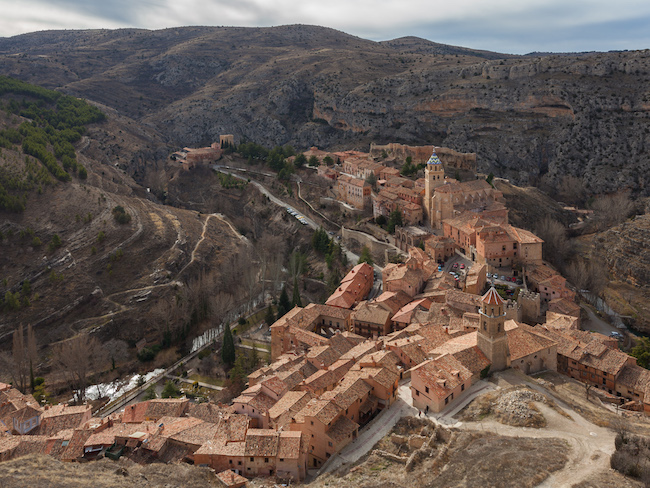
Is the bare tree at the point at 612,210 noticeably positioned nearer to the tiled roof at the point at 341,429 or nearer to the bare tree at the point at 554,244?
the bare tree at the point at 554,244

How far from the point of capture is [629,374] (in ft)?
111

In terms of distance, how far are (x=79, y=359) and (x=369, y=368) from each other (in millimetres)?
24184

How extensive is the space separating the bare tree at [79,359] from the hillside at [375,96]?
232 feet

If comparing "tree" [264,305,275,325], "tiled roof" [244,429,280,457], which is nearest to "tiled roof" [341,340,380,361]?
"tiled roof" [244,429,280,457]

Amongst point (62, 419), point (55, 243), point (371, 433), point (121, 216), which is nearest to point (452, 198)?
point (371, 433)

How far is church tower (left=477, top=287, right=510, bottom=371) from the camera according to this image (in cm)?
3025

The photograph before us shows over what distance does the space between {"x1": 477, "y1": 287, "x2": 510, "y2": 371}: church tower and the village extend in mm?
64

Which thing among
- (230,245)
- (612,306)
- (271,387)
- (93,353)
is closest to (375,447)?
(271,387)

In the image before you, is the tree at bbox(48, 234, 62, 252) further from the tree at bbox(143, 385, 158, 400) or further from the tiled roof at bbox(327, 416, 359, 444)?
the tiled roof at bbox(327, 416, 359, 444)

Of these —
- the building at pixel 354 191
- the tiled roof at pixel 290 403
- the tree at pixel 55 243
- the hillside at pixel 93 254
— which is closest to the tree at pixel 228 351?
the hillside at pixel 93 254

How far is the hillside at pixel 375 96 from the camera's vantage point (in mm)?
90438

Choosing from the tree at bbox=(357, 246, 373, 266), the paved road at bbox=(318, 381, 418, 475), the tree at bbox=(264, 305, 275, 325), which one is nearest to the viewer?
the paved road at bbox=(318, 381, 418, 475)

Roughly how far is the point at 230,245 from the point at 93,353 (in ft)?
84.8

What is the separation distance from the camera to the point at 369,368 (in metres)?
31.5
